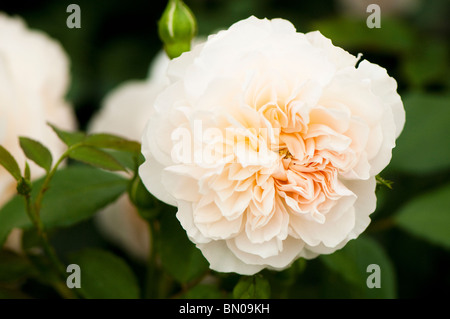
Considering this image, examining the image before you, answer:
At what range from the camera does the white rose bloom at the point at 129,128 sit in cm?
75

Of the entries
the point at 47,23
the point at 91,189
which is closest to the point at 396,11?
the point at 47,23

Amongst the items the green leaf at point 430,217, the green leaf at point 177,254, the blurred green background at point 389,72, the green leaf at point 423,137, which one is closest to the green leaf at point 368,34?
the blurred green background at point 389,72

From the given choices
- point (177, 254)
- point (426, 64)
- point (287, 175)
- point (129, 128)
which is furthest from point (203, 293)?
point (426, 64)

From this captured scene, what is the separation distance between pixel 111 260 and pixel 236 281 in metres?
0.14

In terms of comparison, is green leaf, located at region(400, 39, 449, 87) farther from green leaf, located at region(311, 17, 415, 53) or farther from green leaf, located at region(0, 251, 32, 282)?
green leaf, located at region(0, 251, 32, 282)

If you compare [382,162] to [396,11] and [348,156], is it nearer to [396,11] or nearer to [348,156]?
[348,156]

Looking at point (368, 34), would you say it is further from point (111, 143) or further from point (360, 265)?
point (111, 143)

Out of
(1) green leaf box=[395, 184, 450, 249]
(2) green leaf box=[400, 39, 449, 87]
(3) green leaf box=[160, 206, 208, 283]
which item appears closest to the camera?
(3) green leaf box=[160, 206, 208, 283]

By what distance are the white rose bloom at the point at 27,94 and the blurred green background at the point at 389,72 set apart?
17cm

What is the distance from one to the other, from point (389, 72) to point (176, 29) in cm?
60

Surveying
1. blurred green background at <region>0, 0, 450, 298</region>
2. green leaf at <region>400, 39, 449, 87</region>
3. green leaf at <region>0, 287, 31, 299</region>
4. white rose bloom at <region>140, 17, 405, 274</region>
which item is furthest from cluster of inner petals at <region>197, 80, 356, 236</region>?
green leaf at <region>400, 39, 449, 87</region>

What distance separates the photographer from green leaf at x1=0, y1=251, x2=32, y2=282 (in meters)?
0.58

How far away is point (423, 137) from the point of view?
29.9 inches

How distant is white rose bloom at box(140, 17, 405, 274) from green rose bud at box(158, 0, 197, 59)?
0.10 metres
